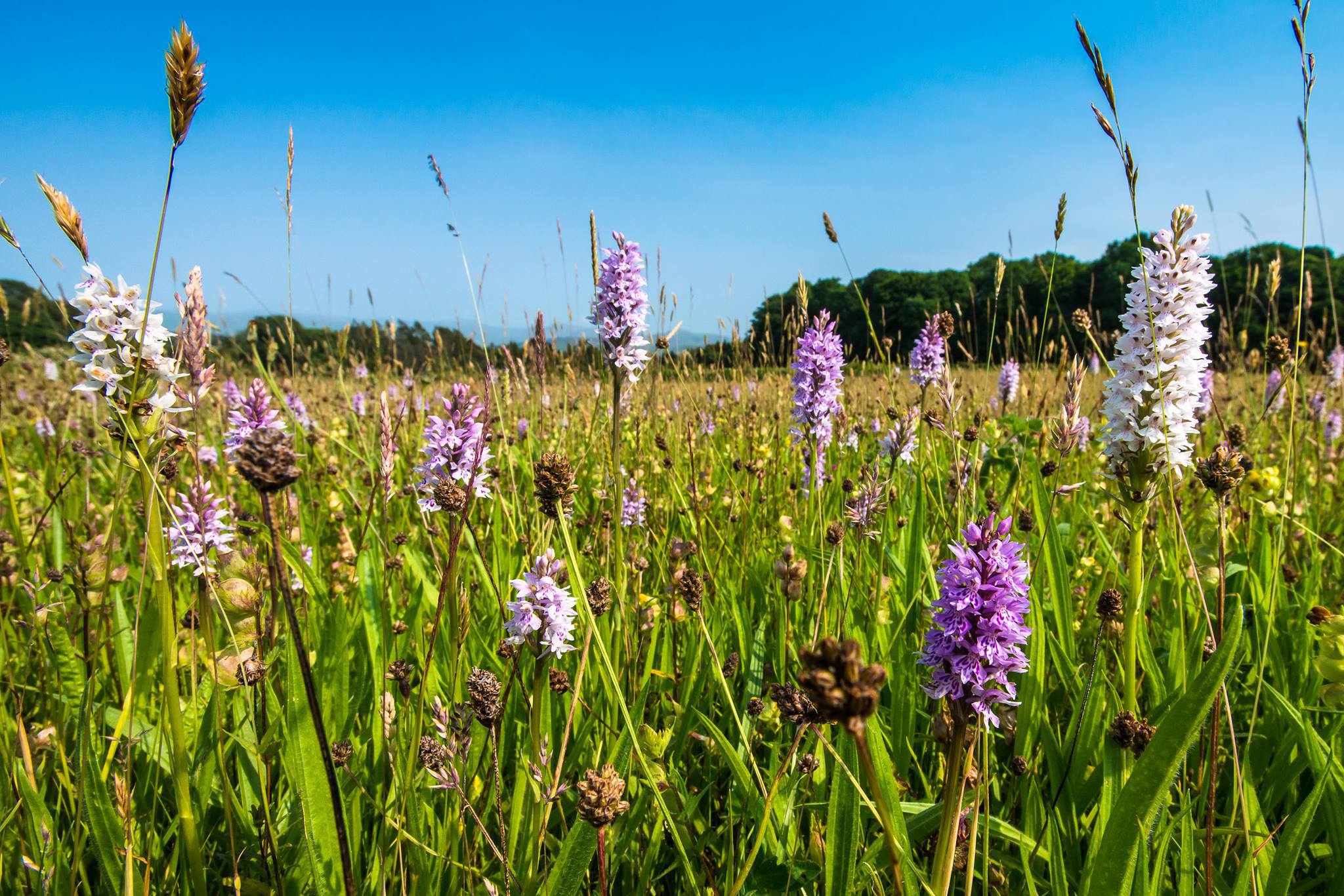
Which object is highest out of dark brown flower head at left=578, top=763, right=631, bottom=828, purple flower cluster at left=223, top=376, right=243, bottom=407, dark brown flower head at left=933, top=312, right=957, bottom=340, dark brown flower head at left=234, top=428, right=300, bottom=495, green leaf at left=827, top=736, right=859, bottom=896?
dark brown flower head at left=933, top=312, right=957, bottom=340

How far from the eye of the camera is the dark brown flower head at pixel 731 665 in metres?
1.74

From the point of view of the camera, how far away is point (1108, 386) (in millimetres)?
1618

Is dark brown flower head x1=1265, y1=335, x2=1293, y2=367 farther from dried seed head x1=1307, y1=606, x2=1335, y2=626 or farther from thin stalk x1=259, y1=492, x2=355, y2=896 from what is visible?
thin stalk x1=259, y1=492, x2=355, y2=896

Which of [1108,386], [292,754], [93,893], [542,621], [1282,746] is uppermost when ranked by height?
[1108,386]

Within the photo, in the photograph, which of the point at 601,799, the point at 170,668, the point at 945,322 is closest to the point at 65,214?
the point at 170,668

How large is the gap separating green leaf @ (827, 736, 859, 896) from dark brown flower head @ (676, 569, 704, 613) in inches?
17.1

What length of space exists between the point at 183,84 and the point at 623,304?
1793 millimetres

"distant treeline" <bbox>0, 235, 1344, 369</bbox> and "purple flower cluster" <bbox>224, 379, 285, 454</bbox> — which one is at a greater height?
"distant treeline" <bbox>0, 235, 1344, 369</bbox>

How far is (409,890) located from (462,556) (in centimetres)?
102

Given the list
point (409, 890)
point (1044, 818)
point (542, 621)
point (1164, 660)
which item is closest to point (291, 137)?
point (542, 621)

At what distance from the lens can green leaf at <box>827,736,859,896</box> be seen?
3.68ft

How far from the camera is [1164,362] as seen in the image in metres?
1.60

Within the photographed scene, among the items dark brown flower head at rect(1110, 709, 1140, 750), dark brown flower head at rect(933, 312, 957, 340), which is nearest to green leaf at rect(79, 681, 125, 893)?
dark brown flower head at rect(1110, 709, 1140, 750)

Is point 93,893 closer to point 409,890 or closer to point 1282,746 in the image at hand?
point 409,890
